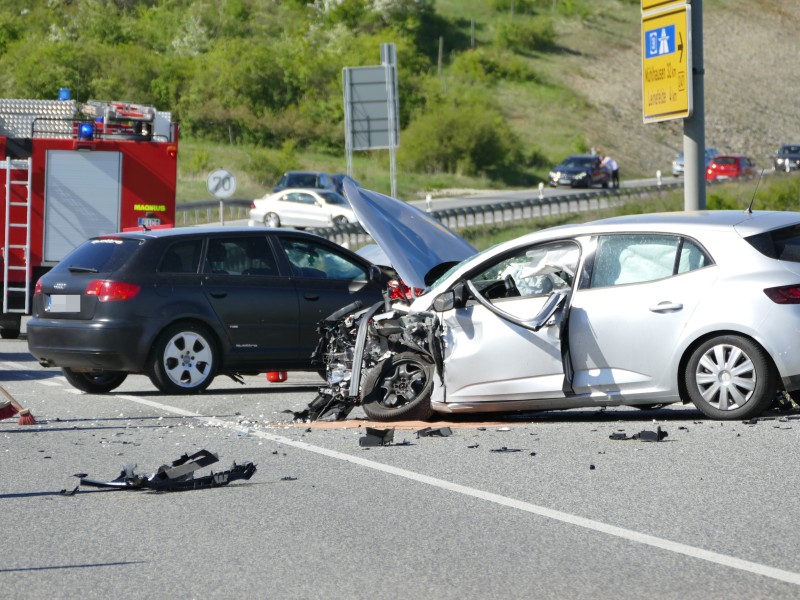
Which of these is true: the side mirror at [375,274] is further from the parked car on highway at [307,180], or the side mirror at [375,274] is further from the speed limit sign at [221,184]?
the parked car on highway at [307,180]

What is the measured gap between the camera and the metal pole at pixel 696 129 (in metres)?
16.3

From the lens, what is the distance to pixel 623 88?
3620 inches

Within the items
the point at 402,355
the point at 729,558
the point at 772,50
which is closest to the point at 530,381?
the point at 402,355

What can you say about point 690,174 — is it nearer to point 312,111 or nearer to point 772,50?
point 312,111

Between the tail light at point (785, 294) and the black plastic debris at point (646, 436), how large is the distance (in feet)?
3.91

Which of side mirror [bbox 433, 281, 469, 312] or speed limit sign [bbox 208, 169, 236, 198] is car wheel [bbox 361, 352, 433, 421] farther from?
speed limit sign [bbox 208, 169, 236, 198]

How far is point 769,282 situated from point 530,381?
1.77 metres

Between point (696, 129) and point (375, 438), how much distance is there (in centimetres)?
833

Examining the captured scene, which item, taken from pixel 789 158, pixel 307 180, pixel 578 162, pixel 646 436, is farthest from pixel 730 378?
pixel 789 158

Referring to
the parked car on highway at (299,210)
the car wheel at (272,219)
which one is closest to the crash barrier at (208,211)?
the parked car on highway at (299,210)

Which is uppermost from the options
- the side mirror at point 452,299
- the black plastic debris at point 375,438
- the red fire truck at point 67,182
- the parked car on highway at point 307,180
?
the parked car on highway at point 307,180

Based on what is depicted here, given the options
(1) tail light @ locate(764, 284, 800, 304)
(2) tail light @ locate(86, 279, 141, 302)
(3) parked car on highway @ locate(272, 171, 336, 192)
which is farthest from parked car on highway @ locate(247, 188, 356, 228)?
(1) tail light @ locate(764, 284, 800, 304)

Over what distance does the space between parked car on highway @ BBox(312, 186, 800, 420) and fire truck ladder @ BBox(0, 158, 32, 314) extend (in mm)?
9103

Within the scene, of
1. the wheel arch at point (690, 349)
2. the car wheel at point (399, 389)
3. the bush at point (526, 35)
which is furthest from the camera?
the bush at point (526, 35)
